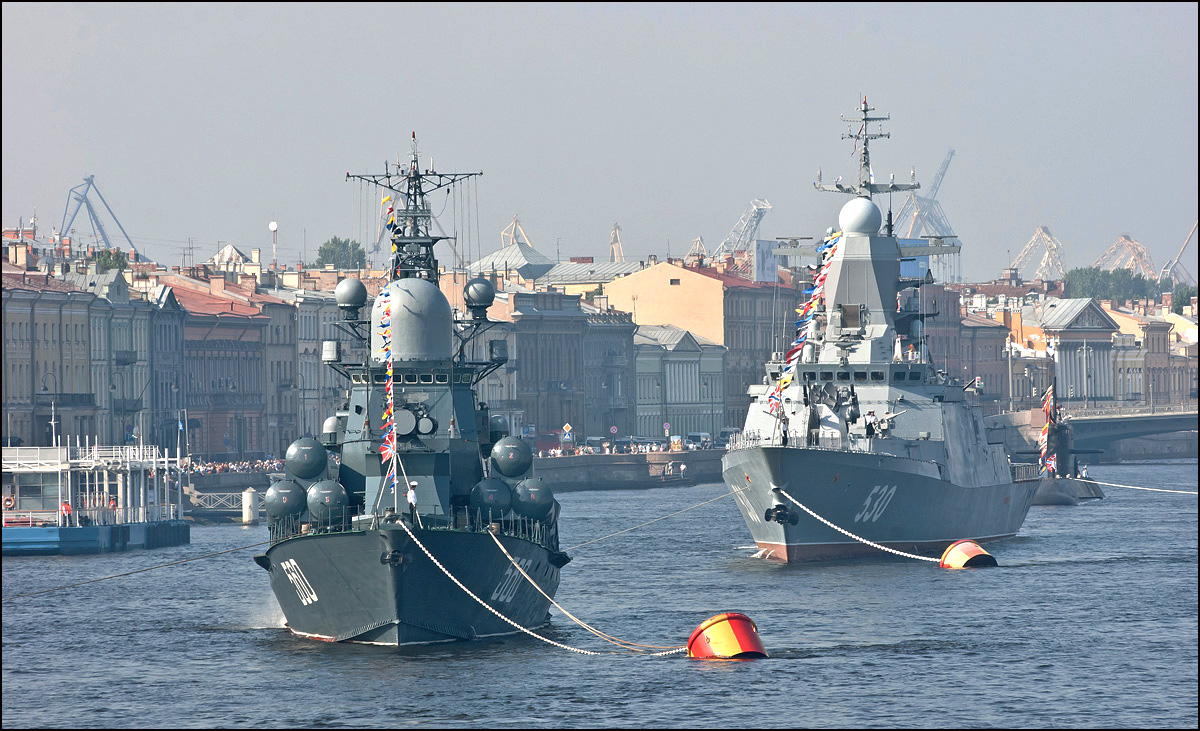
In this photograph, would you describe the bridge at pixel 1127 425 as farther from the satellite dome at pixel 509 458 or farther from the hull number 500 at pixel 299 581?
the hull number 500 at pixel 299 581

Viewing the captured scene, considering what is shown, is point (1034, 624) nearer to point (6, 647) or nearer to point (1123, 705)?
point (1123, 705)

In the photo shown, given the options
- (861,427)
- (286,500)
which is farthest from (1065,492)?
(286,500)

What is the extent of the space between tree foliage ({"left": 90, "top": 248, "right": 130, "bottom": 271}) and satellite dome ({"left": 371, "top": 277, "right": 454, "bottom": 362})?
95.5 m

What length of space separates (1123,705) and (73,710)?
20399mm

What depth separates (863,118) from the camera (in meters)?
80.6

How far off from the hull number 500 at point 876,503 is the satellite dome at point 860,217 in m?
11.1

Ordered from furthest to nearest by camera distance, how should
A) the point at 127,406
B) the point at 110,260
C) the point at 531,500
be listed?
1. the point at 110,260
2. the point at 127,406
3. the point at 531,500

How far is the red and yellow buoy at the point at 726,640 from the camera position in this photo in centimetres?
4897

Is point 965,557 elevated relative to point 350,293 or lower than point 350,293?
lower

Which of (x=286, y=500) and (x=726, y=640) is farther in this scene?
(x=726, y=640)

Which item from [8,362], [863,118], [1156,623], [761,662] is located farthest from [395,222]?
[8,362]

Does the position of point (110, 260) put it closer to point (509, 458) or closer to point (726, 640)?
point (509, 458)

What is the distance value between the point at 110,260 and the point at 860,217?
3304 inches

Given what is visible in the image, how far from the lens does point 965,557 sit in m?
71.8
